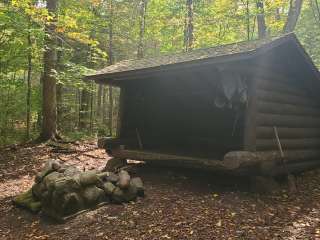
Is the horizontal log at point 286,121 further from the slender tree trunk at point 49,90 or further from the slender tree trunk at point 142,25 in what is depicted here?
the slender tree trunk at point 142,25

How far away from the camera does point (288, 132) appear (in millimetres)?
10523

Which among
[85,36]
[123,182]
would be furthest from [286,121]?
[85,36]

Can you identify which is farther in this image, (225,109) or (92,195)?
(225,109)

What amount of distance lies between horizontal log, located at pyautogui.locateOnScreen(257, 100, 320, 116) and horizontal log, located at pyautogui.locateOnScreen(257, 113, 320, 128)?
119 millimetres

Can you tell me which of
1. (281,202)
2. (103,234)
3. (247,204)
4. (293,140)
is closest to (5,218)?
(103,234)

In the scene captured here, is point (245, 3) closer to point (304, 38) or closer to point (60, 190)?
point (304, 38)

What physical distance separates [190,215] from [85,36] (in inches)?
451

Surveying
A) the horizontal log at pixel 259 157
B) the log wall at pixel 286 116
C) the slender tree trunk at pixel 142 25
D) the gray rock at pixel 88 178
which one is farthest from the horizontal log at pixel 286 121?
the slender tree trunk at pixel 142 25

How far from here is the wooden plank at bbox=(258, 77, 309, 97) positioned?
929 cm

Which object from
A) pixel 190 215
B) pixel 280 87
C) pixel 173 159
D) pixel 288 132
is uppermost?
pixel 280 87

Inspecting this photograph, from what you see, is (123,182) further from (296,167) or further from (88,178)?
(296,167)

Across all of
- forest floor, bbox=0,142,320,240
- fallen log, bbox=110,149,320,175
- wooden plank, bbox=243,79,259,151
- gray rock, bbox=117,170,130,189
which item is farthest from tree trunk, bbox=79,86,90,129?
wooden plank, bbox=243,79,259,151

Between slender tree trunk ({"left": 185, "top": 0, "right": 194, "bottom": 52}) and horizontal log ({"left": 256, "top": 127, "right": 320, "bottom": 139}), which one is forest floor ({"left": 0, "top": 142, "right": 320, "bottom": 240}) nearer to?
horizontal log ({"left": 256, "top": 127, "right": 320, "bottom": 139})

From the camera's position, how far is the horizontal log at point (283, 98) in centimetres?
923
